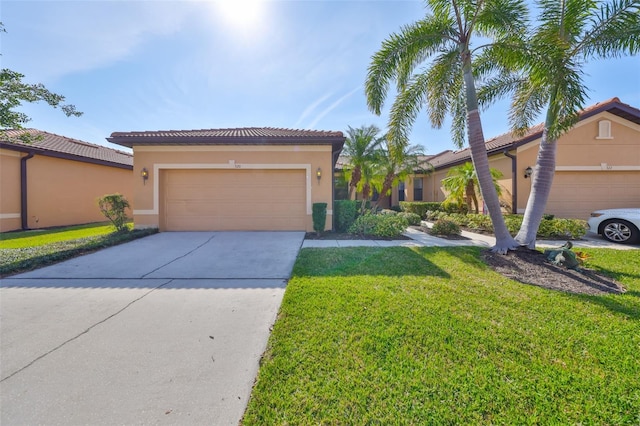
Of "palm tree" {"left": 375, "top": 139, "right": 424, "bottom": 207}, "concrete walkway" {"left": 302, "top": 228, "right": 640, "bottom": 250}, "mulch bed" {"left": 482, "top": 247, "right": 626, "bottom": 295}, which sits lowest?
"mulch bed" {"left": 482, "top": 247, "right": 626, "bottom": 295}

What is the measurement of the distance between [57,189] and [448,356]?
54.9 ft

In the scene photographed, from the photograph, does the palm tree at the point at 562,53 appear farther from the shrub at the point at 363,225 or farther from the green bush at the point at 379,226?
the shrub at the point at 363,225

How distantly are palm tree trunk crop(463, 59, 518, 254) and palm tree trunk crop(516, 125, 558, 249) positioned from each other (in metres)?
0.37

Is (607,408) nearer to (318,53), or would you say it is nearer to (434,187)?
(318,53)

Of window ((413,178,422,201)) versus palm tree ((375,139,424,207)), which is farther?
window ((413,178,422,201))

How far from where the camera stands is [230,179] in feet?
32.6

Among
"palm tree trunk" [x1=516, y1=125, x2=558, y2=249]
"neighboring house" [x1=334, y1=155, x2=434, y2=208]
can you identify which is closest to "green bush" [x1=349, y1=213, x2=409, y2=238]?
"palm tree trunk" [x1=516, y1=125, x2=558, y2=249]

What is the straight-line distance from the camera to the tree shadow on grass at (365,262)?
193 inches

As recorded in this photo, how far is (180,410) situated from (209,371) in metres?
0.42

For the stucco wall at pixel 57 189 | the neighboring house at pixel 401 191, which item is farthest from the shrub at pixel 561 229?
the stucco wall at pixel 57 189

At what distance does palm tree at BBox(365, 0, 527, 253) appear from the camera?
5789 millimetres

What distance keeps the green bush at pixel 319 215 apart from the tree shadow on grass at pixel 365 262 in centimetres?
256

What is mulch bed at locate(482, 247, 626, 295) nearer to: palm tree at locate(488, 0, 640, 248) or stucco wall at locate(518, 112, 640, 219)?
palm tree at locate(488, 0, 640, 248)

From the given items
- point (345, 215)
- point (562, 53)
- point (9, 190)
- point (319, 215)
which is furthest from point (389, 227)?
point (9, 190)
